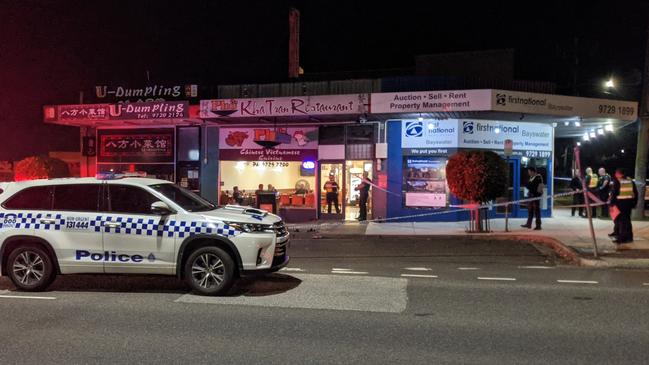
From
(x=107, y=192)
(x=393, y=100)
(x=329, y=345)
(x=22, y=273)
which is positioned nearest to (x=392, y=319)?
(x=329, y=345)

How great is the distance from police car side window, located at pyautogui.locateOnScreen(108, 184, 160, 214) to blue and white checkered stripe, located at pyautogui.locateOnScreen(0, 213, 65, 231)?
2.53 feet

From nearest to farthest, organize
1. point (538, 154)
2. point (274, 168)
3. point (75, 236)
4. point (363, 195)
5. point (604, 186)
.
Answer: point (75, 236), point (604, 186), point (363, 195), point (538, 154), point (274, 168)

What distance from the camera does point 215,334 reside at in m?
5.93

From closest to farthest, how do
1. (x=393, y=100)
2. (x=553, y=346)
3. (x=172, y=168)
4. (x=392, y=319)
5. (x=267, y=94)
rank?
1. (x=553, y=346)
2. (x=392, y=319)
3. (x=393, y=100)
4. (x=267, y=94)
5. (x=172, y=168)

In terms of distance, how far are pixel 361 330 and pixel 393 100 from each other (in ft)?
36.7

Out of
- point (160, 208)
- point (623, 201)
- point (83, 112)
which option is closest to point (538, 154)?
point (623, 201)

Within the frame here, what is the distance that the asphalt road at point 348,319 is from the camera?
5285 millimetres

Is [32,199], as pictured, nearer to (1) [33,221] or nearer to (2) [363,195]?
(1) [33,221]

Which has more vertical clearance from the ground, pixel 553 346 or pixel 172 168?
pixel 172 168

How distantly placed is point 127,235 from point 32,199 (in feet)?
5.55

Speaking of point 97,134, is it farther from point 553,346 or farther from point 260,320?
point 553,346

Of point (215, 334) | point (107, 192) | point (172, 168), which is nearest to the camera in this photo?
point (215, 334)

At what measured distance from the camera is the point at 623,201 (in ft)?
40.2

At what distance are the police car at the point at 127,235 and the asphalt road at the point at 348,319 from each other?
0.38m
